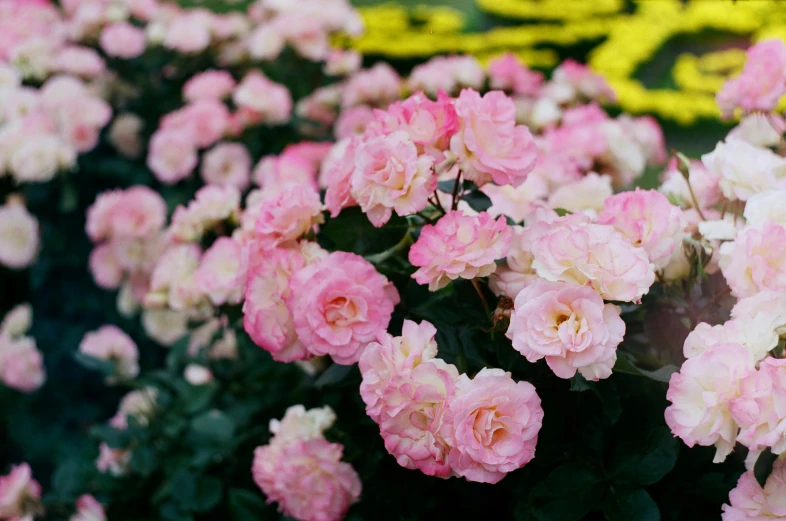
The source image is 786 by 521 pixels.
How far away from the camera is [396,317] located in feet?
Answer: 3.44

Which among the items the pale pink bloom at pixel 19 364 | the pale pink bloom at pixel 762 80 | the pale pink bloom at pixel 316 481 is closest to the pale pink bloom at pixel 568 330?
the pale pink bloom at pixel 316 481

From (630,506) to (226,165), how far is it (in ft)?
6.20

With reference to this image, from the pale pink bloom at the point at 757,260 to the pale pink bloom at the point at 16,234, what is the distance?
2.12 metres

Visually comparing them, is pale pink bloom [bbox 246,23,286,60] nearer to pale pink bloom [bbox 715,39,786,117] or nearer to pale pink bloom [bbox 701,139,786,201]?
pale pink bloom [bbox 715,39,786,117]

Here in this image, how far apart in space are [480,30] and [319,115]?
1.86 meters

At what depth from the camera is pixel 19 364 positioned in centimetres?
230

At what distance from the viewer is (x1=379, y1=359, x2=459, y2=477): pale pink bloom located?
2.84 feet

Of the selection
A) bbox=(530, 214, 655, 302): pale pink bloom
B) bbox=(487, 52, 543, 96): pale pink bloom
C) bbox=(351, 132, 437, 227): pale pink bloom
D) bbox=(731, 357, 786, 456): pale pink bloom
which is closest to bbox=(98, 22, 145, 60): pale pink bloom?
bbox=(487, 52, 543, 96): pale pink bloom

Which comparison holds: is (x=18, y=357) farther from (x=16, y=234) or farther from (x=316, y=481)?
(x=316, y=481)

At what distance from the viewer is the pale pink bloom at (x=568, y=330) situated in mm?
814

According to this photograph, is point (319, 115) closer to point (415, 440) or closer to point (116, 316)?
point (116, 316)

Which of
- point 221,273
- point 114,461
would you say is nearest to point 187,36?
point 114,461

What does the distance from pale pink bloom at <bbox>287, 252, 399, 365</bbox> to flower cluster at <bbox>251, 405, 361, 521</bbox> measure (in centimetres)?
27

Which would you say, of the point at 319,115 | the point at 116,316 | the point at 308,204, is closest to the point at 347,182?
the point at 308,204
